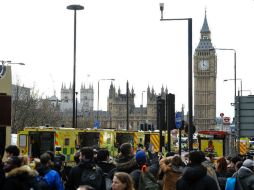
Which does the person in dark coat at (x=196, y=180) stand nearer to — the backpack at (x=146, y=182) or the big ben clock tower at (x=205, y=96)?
the backpack at (x=146, y=182)

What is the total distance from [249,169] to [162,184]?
4.83 feet

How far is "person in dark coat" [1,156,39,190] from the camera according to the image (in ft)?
26.8

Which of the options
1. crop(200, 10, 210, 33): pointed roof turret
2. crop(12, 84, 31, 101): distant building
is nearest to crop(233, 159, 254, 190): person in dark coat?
crop(12, 84, 31, 101): distant building

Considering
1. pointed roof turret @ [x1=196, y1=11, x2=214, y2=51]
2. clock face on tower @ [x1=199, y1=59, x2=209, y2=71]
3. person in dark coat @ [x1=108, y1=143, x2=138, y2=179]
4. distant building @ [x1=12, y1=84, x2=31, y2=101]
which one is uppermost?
pointed roof turret @ [x1=196, y1=11, x2=214, y2=51]

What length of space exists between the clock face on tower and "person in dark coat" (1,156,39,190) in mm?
171426

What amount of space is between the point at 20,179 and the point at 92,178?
67.9 inches

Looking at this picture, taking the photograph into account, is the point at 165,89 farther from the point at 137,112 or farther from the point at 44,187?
the point at 44,187

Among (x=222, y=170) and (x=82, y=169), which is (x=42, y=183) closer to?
(x=82, y=169)

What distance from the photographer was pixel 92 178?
32.0 ft

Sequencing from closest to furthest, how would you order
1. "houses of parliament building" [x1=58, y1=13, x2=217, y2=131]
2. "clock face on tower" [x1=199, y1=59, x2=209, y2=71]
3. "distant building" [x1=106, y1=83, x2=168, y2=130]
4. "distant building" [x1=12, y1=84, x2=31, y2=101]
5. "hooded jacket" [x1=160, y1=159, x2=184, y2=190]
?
"hooded jacket" [x1=160, y1=159, x2=184, y2=190] < "distant building" [x1=12, y1=84, x2=31, y2=101] < "houses of parliament building" [x1=58, y1=13, x2=217, y2=131] < "clock face on tower" [x1=199, y1=59, x2=209, y2=71] < "distant building" [x1=106, y1=83, x2=168, y2=130]

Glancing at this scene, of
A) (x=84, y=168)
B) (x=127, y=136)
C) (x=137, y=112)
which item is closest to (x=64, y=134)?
(x=127, y=136)

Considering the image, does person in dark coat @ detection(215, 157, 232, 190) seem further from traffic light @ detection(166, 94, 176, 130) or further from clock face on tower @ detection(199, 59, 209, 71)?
clock face on tower @ detection(199, 59, 209, 71)

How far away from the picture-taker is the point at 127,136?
116 ft

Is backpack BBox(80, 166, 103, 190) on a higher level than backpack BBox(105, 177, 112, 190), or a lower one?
higher
